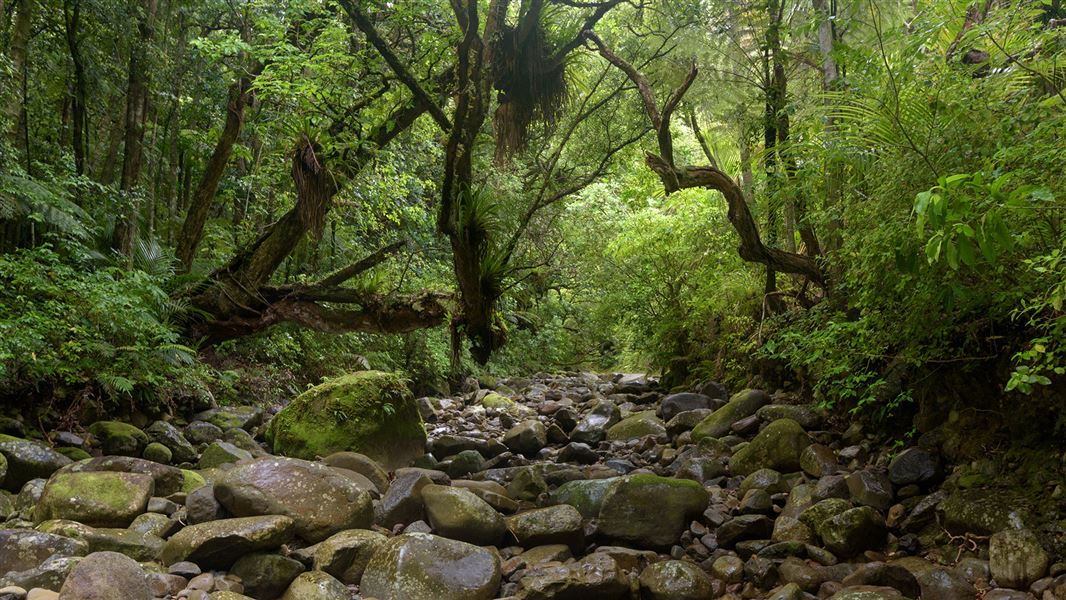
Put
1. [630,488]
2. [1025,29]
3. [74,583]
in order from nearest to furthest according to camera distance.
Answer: [74,583] → [1025,29] → [630,488]

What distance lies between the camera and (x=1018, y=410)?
16.8ft

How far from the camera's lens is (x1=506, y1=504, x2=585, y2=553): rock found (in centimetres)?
564

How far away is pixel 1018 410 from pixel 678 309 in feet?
19.6

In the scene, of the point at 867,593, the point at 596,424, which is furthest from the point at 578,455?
the point at 867,593

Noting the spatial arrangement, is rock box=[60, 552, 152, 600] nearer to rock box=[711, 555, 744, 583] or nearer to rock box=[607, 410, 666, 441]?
rock box=[711, 555, 744, 583]

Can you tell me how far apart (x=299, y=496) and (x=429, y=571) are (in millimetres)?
1214

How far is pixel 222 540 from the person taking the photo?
15.3ft

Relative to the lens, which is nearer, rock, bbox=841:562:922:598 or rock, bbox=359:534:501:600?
rock, bbox=841:562:922:598

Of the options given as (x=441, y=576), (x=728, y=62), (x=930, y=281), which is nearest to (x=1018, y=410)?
(x=930, y=281)

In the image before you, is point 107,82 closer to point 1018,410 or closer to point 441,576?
point 441,576

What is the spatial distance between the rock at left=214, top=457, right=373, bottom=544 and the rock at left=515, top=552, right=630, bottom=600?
141 cm

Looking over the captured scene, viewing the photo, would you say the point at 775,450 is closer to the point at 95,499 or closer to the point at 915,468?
the point at 915,468

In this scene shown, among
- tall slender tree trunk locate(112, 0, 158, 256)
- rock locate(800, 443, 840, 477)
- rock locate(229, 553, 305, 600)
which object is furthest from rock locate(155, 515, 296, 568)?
tall slender tree trunk locate(112, 0, 158, 256)

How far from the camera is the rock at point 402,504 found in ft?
19.1
